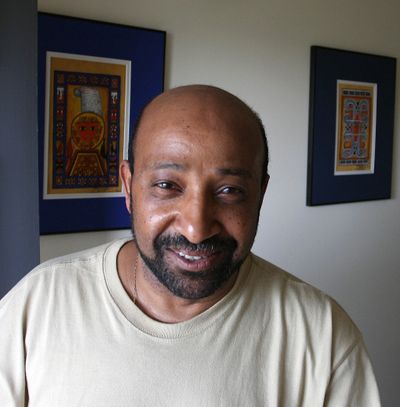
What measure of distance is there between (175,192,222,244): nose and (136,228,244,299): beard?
25mm

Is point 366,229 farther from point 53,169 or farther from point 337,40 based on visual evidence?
point 53,169

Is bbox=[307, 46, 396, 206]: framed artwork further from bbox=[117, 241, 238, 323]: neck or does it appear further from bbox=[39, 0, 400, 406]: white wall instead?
bbox=[117, 241, 238, 323]: neck

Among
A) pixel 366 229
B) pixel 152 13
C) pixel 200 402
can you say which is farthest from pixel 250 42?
pixel 200 402

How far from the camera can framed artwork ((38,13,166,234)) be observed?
67.3 inches

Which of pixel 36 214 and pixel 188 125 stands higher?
pixel 188 125

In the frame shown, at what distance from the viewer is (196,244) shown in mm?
933

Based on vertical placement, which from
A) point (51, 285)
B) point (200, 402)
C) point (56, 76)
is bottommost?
point (200, 402)

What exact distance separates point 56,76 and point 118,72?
212 mm

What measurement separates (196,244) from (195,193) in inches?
3.4

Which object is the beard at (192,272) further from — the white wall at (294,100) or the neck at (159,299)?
the white wall at (294,100)

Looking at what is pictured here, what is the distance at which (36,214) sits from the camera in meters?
1.43

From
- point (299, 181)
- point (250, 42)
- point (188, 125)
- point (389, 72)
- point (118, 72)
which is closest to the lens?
point (188, 125)

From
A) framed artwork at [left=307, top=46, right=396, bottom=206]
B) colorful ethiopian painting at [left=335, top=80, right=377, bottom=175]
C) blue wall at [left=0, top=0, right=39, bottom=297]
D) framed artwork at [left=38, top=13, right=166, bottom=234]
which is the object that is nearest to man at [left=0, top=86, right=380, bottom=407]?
blue wall at [left=0, top=0, right=39, bottom=297]

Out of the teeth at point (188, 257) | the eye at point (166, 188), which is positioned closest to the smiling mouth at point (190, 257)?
the teeth at point (188, 257)
